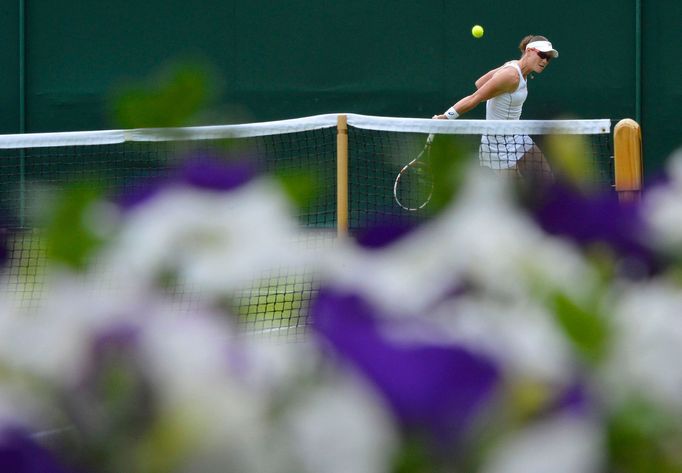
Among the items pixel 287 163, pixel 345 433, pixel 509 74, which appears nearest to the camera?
pixel 345 433

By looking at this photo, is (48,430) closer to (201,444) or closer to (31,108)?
(201,444)

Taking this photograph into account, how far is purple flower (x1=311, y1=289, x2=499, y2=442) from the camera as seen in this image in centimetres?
49

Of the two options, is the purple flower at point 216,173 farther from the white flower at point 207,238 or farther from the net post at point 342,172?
the net post at point 342,172

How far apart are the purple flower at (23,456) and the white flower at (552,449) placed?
178 millimetres

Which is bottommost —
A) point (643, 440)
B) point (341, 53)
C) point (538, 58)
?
point (643, 440)

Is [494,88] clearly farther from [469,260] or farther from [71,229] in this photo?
[71,229]

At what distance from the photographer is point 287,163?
193 centimetres

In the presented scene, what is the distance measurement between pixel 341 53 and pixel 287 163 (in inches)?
328

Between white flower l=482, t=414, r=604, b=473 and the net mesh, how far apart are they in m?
0.16

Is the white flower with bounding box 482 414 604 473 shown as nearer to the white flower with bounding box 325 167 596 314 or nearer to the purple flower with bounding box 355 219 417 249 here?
the white flower with bounding box 325 167 596 314

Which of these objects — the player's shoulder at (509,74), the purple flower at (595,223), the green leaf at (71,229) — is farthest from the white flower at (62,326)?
the player's shoulder at (509,74)

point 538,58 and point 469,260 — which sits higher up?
point 538,58

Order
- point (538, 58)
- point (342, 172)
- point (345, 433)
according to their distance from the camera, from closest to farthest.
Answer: point (345, 433) < point (342, 172) < point (538, 58)

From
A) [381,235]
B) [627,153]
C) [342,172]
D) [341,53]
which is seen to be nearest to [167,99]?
[381,235]
